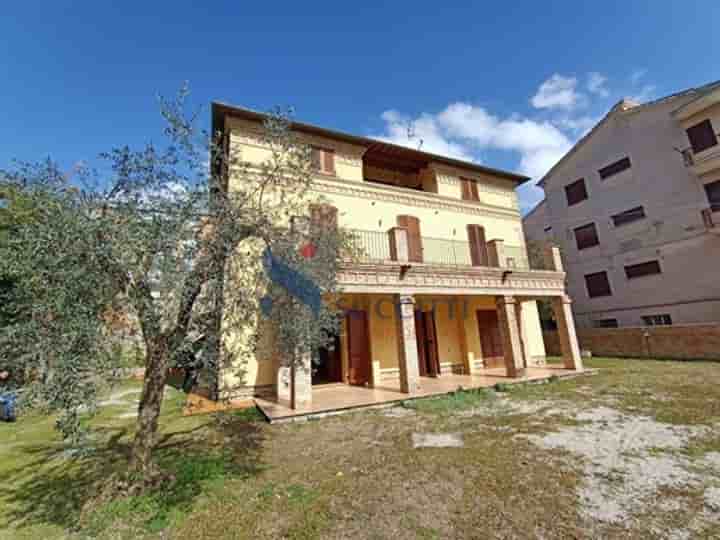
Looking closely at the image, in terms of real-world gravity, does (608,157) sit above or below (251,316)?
above

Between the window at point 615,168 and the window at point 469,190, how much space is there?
10.5 metres

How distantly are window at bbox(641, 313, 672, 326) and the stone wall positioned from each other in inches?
106

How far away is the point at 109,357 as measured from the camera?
358 centimetres

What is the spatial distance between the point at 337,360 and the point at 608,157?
65.3 ft

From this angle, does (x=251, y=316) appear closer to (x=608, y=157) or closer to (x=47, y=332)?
(x=47, y=332)

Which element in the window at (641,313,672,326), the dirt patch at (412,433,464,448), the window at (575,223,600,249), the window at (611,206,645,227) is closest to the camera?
the dirt patch at (412,433,464,448)

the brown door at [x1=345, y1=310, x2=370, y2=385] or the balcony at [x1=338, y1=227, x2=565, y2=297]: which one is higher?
the balcony at [x1=338, y1=227, x2=565, y2=297]

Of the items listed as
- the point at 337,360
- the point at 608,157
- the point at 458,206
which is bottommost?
the point at 337,360

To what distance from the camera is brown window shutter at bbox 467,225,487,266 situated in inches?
533

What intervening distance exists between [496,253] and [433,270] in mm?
3370

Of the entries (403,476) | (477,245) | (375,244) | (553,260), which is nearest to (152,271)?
(403,476)

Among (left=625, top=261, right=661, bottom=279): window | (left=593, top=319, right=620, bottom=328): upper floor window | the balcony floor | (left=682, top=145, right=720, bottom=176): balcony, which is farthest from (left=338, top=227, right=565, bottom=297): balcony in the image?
(left=682, top=145, right=720, bottom=176): balcony

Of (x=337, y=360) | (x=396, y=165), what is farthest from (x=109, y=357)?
(x=396, y=165)

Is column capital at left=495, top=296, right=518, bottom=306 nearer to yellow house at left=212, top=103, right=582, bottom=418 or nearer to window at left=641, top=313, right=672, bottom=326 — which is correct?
yellow house at left=212, top=103, right=582, bottom=418
